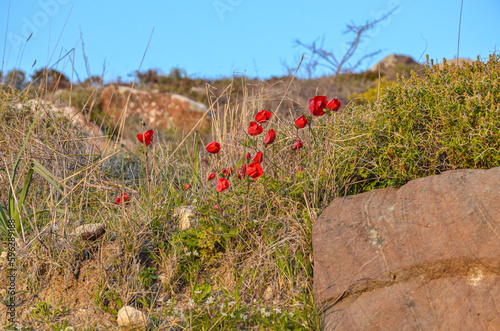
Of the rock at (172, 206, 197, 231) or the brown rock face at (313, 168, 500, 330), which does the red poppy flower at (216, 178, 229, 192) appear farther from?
the brown rock face at (313, 168, 500, 330)

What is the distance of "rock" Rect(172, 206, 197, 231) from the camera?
3098 millimetres

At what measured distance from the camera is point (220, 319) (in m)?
2.35

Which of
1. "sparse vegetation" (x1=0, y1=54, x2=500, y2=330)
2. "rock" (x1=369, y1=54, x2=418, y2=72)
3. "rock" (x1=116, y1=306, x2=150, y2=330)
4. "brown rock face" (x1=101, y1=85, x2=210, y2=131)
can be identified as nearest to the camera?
"rock" (x1=116, y1=306, x2=150, y2=330)

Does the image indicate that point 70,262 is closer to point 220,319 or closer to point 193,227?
point 193,227

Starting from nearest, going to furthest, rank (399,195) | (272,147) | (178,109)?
(399,195)
(272,147)
(178,109)

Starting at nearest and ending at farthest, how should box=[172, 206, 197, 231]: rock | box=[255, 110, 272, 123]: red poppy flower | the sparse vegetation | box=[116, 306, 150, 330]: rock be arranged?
box=[116, 306, 150, 330]: rock → the sparse vegetation → box=[255, 110, 272, 123]: red poppy flower → box=[172, 206, 197, 231]: rock

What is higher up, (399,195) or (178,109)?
(178,109)

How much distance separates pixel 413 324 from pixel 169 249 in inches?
64.8

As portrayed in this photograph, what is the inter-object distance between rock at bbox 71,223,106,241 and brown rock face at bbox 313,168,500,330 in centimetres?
154

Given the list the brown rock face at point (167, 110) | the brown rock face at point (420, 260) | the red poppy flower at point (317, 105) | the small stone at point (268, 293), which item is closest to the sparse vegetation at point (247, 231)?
the small stone at point (268, 293)

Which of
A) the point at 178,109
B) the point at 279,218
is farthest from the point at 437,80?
the point at 178,109

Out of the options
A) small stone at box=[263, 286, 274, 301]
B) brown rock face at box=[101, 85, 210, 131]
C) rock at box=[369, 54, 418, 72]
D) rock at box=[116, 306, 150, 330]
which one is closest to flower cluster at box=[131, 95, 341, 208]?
small stone at box=[263, 286, 274, 301]

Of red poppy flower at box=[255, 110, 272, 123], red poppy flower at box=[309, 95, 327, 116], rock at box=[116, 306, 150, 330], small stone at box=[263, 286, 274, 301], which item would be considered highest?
red poppy flower at box=[309, 95, 327, 116]

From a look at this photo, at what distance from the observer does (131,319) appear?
7.93 ft
